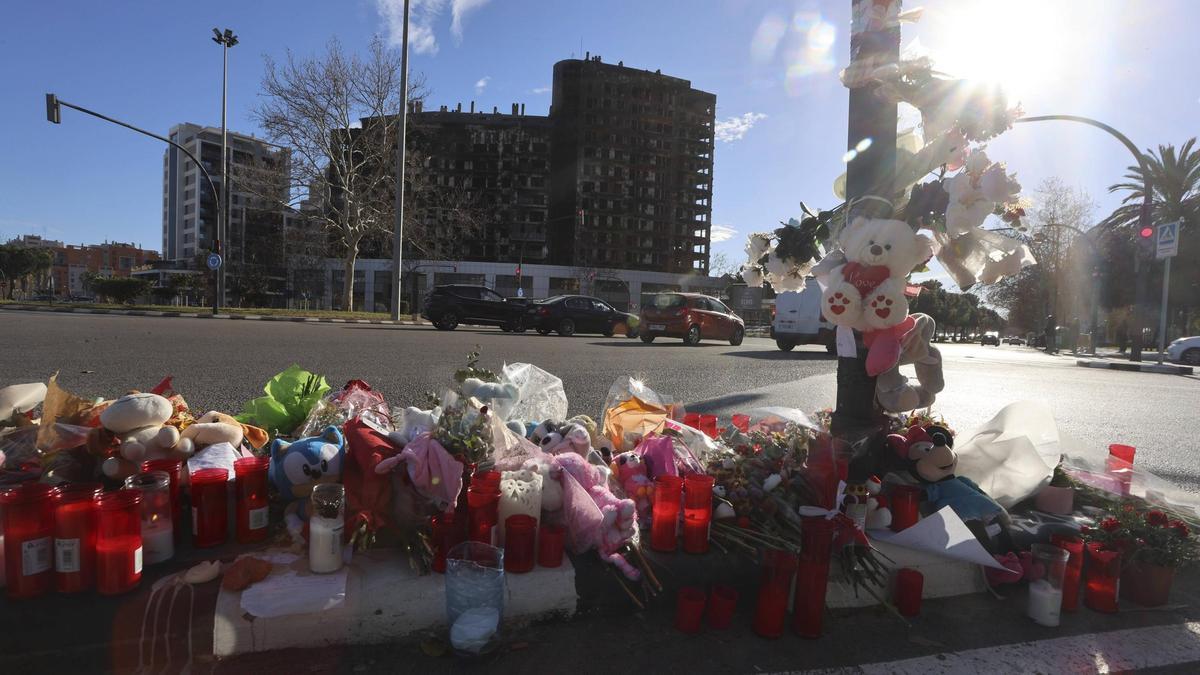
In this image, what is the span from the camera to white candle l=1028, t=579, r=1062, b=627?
2.24m

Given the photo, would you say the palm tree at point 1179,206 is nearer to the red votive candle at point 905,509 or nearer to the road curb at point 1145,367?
the road curb at point 1145,367

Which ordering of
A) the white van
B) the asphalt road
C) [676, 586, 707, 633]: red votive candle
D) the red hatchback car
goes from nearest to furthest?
[676, 586, 707, 633]: red votive candle
the asphalt road
the white van
the red hatchback car

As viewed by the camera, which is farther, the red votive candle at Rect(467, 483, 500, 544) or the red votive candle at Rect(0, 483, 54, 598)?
the red votive candle at Rect(467, 483, 500, 544)

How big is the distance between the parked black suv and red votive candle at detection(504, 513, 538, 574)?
61.0ft

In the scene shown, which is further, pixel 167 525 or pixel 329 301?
pixel 329 301

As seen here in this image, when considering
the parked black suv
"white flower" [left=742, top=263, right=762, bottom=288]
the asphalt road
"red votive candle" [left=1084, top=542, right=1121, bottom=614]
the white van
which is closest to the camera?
"red votive candle" [left=1084, top=542, right=1121, bottom=614]

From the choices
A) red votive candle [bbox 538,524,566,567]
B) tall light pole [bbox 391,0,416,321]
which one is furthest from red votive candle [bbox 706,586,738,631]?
tall light pole [bbox 391,0,416,321]

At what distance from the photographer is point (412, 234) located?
31.1 m

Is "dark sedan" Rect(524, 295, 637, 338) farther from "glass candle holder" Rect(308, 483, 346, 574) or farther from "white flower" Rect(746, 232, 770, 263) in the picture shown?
"glass candle holder" Rect(308, 483, 346, 574)

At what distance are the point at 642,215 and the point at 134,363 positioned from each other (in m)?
81.9

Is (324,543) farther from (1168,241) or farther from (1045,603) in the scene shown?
(1168,241)

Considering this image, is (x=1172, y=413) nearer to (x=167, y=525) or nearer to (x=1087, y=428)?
(x=1087, y=428)

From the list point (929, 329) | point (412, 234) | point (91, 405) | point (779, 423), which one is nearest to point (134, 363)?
point (91, 405)

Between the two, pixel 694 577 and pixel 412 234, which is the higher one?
pixel 412 234
